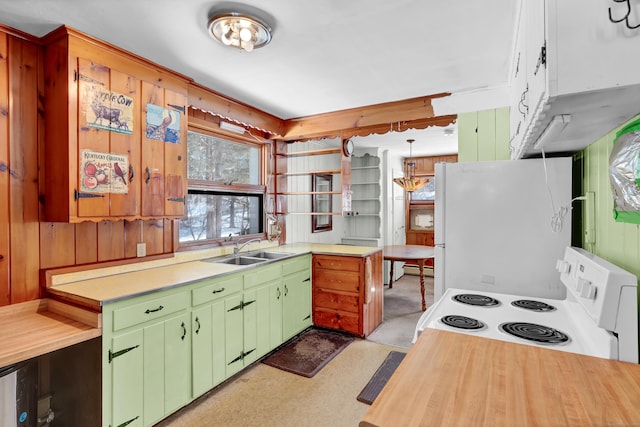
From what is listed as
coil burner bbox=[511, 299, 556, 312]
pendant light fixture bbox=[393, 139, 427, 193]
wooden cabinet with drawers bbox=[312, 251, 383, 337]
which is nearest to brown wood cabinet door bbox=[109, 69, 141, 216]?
wooden cabinet with drawers bbox=[312, 251, 383, 337]

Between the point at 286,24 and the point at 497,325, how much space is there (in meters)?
1.88

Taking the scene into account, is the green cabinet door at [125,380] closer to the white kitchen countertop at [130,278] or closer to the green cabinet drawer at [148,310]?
the green cabinet drawer at [148,310]

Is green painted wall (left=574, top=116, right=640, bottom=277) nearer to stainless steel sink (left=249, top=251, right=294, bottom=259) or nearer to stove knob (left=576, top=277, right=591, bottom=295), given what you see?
stove knob (left=576, top=277, right=591, bottom=295)

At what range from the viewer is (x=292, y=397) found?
7.73ft

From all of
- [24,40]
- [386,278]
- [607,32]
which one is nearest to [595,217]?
[607,32]

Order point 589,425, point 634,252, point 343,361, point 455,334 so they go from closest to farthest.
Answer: point 589,425 → point 634,252 → point 455,334 → point 343,361

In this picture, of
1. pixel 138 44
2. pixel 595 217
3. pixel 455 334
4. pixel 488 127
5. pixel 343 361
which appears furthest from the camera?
pixel 343 361

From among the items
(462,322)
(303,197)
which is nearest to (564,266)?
(462,322)

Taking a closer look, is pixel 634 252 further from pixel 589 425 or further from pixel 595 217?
pixel 589 425

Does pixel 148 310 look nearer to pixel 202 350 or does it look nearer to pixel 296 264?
pixel 202 350

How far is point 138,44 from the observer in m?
2.11

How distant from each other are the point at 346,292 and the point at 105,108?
255 cm

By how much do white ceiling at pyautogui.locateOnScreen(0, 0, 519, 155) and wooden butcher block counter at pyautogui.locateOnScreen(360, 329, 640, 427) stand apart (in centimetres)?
165

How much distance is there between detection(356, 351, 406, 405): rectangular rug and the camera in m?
2.34
